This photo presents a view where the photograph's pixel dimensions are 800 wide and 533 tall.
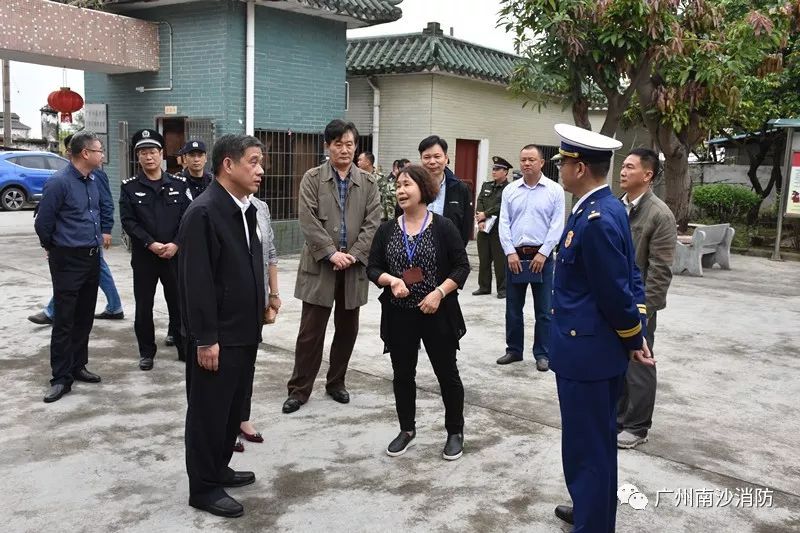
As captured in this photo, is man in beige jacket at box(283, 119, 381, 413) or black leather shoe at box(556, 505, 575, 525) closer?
black leather shoe at box(556, 505, 575, 525)

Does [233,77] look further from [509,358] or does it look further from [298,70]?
[509,358]

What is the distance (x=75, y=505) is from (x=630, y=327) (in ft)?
8.77

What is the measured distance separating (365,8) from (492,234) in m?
4.91

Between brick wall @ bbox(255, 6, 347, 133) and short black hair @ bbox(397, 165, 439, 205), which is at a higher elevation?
brick wall @ bbox(255, 6, 347, 133)

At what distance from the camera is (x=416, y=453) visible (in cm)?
409

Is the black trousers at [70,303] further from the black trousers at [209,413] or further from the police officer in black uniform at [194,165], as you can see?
the black trousers at [209,413]

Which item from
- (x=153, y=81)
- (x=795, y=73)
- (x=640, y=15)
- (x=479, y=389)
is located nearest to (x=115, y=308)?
(x=479, y=389)

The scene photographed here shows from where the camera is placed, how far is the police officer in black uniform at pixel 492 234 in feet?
28.6

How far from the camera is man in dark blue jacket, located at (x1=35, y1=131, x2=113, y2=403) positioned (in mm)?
4910

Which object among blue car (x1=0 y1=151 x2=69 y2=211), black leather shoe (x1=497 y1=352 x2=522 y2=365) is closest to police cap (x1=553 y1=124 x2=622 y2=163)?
black leather shoe (x1=497 y1=352 x2=522 y2=365)

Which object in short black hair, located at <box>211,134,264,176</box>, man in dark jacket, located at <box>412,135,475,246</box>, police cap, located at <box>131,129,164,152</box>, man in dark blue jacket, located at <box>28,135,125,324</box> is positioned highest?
police cap, located at <box>131,129,164,152</box>

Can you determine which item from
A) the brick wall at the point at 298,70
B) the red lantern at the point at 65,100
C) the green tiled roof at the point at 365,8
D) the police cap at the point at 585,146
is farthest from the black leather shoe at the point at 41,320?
the red lantern at the point at 65,100

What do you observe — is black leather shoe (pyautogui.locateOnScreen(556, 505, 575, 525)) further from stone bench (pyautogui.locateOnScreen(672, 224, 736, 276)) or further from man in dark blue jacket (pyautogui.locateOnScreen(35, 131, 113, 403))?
stone bench (pyautogui.locateOnScreen(672, 224, 736, 276))

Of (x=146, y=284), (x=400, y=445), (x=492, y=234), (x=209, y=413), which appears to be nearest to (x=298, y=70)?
(x=492, y=234)
